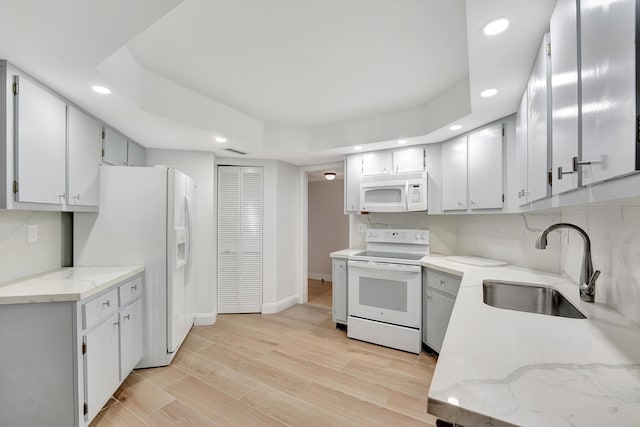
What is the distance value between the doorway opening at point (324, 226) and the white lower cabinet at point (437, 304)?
3004 mm

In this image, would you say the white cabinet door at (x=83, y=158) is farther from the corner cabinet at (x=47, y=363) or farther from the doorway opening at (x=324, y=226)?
the doorway opening at (x=324, y=226)

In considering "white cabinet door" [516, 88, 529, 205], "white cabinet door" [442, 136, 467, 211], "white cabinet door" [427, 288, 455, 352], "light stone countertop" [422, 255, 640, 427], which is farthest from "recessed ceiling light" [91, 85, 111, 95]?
"white cabinet door" [427, 288, 455, 352]

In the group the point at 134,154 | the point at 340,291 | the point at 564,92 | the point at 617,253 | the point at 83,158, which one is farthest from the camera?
the point at 340,291

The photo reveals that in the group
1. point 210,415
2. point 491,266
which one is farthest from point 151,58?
point 491,266

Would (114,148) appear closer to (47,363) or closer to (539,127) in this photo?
(47,363)

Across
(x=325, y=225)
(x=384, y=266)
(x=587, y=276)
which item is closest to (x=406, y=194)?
(x=384, y=266)

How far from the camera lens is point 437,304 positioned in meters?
2.50

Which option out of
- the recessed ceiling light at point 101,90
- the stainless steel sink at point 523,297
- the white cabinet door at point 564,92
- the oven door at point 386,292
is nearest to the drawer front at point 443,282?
the oven door at point 386,292

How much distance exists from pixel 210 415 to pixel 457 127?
301 centimetres

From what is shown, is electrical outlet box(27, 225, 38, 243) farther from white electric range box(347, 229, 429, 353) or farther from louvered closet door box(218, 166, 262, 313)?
white electric range box(347, 229, 429, 353)

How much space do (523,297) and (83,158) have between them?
3.32 metres

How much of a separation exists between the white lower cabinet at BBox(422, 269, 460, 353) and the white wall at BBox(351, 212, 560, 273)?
0.65 meters

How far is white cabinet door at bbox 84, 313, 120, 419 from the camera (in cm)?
164

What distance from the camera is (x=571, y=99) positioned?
34.4 inches
